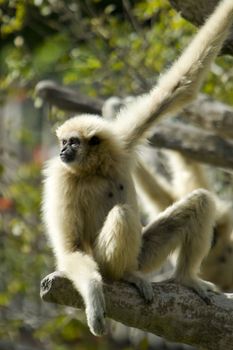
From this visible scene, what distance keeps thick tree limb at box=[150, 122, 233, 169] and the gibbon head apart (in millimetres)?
2398

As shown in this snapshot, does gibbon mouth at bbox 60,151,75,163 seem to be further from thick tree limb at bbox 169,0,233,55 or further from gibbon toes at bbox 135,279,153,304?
thick tree limb at bbox 169,0,233,55

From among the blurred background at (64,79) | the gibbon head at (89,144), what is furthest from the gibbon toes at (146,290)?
the blurred background at (64,79)

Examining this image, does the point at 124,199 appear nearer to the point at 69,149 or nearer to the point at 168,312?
the point at 69,149

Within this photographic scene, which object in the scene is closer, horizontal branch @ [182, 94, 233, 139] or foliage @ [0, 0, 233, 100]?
horizontal branch @ [182, 94, 233, 139]

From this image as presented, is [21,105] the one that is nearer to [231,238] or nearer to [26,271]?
[26,271]

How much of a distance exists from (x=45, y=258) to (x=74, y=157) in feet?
16.5

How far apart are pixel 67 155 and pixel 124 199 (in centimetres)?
70

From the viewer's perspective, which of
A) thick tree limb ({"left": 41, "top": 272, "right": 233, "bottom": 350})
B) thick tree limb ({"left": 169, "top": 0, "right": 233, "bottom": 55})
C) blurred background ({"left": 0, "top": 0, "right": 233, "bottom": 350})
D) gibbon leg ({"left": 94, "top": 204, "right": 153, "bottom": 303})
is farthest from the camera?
blurred background ({"left": 0, "top": 0, "right": 233, "bottom": 350})

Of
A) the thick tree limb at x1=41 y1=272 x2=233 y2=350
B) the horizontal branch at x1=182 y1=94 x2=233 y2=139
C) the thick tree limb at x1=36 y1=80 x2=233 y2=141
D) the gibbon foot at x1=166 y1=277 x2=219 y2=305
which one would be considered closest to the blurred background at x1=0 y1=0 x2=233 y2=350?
the thick tree limb at x1=36 y1=80 x2=233 y2=141

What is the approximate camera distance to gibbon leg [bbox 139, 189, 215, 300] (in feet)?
25.2

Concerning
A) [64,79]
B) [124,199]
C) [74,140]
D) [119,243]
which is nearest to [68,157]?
[74,140]

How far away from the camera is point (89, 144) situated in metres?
8.00

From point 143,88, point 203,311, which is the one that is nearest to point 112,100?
point 143,88

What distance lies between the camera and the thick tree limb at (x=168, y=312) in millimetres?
6824
